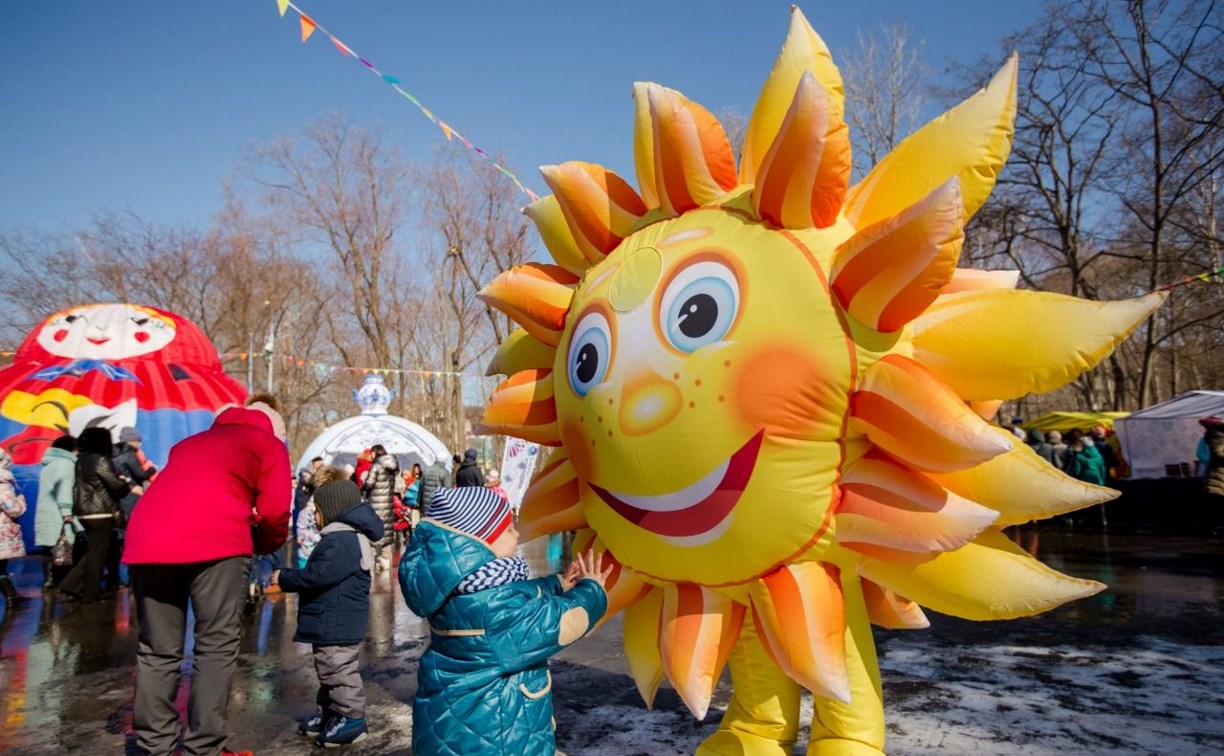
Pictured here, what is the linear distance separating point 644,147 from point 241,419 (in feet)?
7.91

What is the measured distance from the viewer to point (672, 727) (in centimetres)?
407

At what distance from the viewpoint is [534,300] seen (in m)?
3.49

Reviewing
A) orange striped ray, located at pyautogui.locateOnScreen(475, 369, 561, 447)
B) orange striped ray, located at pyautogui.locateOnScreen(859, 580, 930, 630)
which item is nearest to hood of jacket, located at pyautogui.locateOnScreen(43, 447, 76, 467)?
orange striped ray, located at pyautogui.locateOnScreen(475, 369, 561, 447)

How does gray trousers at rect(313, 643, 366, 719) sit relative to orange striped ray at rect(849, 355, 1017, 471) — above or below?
below

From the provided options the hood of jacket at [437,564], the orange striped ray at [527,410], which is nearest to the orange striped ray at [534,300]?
the orange striped ray at [527,410]

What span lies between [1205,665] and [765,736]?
3.55 m

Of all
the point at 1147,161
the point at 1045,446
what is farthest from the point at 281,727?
the point at 1147,161

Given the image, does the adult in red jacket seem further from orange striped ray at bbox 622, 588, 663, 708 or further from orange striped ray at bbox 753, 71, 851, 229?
orange striped ray at bbox 753, 71, 851, 229

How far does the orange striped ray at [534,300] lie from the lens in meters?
3.48

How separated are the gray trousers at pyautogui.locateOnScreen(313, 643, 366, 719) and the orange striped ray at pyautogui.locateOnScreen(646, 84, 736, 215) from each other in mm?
2825

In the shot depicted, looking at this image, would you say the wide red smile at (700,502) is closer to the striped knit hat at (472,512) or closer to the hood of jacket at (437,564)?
the striped knit hat at (472,512)

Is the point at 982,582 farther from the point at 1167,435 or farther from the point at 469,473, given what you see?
the point at 1167,435

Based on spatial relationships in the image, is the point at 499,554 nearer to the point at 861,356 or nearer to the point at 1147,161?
the point at 861,356

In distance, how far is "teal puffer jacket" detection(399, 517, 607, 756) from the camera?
2.58 meters
